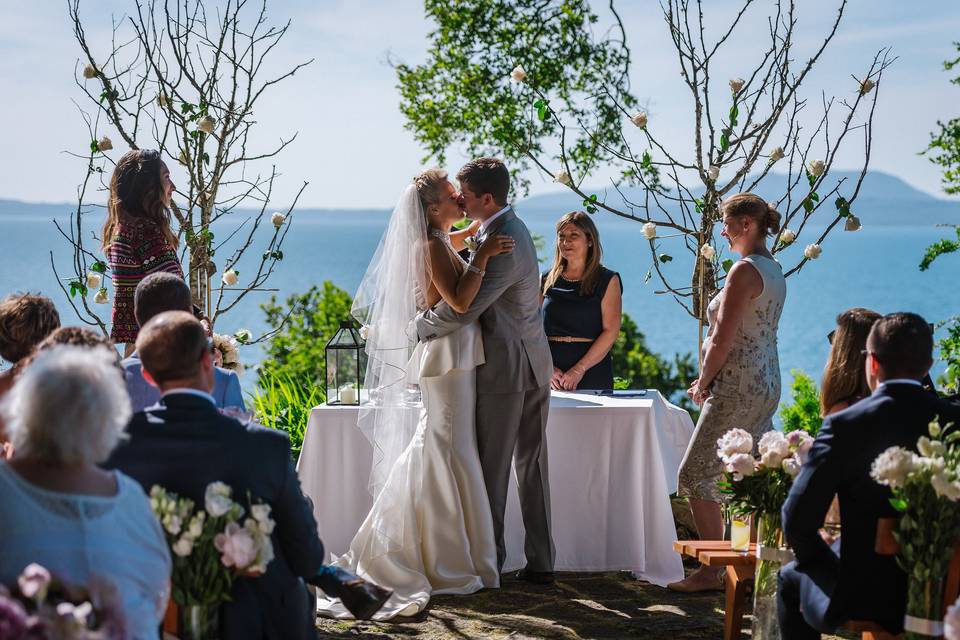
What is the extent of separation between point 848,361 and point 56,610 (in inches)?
105

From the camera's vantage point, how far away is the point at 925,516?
2850mm

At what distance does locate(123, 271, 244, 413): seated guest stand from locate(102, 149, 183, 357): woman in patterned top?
48.4 inches

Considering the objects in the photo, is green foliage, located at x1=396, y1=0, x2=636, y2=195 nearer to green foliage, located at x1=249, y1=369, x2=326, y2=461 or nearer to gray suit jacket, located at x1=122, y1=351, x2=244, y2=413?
green foliage, located at x1=249, y1=369, x2=326, y2=461

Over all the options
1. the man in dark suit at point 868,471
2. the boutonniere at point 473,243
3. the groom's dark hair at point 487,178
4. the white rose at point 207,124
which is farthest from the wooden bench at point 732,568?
the white rose at point 207,124

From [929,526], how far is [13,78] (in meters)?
12.3

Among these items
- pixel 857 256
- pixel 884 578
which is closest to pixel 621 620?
pixel 884 578

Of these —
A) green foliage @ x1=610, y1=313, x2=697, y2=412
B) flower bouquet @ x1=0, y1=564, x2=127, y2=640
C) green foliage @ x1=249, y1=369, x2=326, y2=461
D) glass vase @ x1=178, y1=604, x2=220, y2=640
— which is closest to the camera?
flower bouquet @ x1=0, y1=564, x2=127, y2=640

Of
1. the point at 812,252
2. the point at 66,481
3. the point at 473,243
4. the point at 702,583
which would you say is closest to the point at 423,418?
the point at 473,243

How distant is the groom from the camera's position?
191 inches

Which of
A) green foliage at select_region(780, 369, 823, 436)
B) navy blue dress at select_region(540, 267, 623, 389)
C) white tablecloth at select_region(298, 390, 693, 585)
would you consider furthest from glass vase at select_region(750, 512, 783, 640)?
green foliage at select_region(780, 369, 823, 436)

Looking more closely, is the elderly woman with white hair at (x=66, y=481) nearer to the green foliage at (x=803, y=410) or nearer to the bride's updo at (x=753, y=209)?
the bride's updo at (x=753, y=209)

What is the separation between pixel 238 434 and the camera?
276cm

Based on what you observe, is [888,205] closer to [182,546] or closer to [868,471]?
[868,471]

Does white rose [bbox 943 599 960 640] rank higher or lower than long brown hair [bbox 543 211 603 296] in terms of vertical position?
lower
